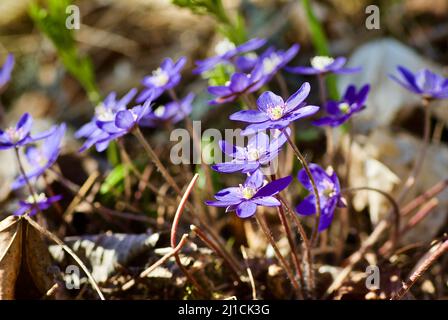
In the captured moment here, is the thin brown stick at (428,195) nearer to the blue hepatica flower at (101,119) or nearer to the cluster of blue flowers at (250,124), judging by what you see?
the cluster of blue flowers at (250,124)

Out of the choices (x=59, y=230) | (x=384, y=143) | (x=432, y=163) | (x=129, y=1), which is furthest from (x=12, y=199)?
(x=129, y=1)

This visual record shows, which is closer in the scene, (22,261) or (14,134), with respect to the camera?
(22,261)

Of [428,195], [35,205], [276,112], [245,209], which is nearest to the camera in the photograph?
[245,209]

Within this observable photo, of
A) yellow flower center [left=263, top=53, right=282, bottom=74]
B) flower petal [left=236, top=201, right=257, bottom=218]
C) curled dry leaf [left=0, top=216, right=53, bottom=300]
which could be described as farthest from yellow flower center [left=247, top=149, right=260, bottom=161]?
curled dry leaf [left=0, top=216, right=53, bottom=300]

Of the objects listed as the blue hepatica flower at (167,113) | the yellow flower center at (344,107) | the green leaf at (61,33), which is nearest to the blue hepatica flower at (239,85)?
the yellow flower center at (344,107)

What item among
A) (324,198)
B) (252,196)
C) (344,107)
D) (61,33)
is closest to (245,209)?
(252,196)

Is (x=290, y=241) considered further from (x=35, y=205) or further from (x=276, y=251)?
(x=35, y=205)

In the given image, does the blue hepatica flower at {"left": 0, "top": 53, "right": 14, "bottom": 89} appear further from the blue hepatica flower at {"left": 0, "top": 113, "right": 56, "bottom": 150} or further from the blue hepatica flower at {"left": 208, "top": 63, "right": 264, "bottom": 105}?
the blue hepatica flower at {"left": 208, "top": 63, "right": 264, "bottom": 105}
